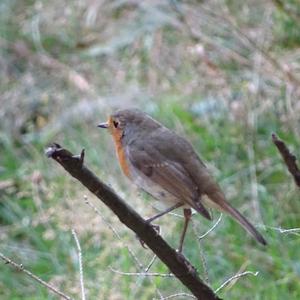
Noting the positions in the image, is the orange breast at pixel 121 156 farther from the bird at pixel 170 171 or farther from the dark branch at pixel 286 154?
the dark branch at pixel 286 154

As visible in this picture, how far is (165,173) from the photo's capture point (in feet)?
11.7

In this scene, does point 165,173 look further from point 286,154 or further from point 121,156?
point 286,154

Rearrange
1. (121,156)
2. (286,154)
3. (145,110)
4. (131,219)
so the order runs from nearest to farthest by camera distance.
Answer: (286,154), (131,219), (121,156), (145,110)

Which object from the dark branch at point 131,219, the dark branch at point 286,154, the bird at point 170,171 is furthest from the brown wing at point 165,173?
the dark branch at point 286,154

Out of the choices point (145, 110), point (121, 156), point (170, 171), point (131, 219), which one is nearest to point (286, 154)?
point (131, 219)

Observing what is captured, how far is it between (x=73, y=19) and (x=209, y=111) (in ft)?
5.88

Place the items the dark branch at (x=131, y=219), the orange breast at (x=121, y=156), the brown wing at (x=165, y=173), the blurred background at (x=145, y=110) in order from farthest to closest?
the blurred background at (x=145, y=110) < the orange breast at (x=121, y=156) < the brown wing at (x=165, y=173) < the dark branch at (x=131, y=219)

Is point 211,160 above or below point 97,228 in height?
below

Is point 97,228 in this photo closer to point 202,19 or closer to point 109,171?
point 109,171

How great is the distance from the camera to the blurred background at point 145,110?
4945 mm

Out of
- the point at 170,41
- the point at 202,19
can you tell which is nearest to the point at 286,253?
the point at 202,19

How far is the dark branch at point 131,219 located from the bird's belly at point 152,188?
734 millimetres

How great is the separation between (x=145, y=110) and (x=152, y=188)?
2.88m

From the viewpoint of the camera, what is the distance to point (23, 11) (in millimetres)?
7887
